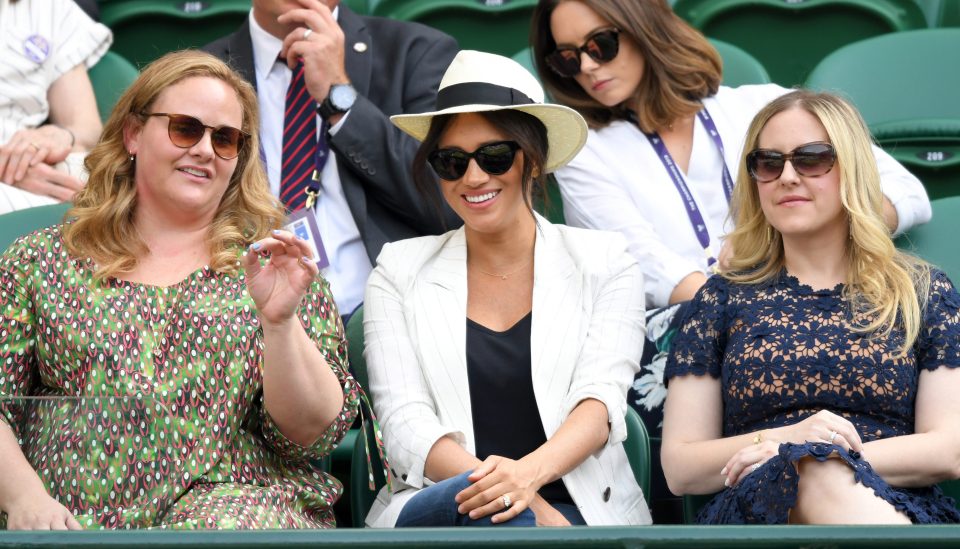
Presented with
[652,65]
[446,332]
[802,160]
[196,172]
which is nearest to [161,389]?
[196,172]

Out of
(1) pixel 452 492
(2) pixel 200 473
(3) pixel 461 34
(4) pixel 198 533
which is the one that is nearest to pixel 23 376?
(2) pixel 200 473

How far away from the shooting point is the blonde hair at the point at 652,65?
3504 millimetres

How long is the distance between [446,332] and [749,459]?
0.70 meters

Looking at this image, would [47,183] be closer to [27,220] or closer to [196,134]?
[27,220]

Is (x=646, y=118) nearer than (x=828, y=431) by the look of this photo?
No

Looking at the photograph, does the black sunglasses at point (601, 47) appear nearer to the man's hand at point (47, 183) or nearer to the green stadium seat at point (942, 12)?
the man's hand at point (47, 183)

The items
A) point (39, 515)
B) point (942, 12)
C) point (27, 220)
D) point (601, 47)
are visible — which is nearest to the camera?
point (39, 515)

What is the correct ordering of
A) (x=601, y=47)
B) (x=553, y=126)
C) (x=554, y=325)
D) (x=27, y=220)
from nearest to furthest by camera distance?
(x=554, y=325), (x=553, y=126), (x=27, y=220), (x=601, y=47)

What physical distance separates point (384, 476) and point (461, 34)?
2.10m

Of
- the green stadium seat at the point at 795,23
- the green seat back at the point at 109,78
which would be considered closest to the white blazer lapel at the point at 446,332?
the green seat back at the point at 109,78

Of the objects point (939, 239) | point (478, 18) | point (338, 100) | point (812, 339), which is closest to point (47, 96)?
point (338, 100)

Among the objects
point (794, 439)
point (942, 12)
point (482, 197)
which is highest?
point (942, 12)

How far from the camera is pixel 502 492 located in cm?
246

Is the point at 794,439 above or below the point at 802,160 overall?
below
